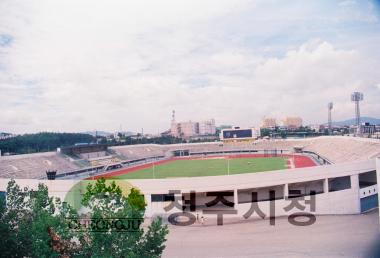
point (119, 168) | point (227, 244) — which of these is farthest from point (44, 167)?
point (227, 244)

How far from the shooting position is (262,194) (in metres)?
9.25

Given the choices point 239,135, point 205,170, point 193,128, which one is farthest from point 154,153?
point 193,128

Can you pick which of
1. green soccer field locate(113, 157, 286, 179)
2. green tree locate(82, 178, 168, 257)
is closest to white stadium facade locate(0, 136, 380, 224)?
green tree locate(82, 178, 168, 257)

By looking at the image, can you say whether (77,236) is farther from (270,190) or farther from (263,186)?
(270,190)

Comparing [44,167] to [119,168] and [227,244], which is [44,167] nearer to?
[119,168]

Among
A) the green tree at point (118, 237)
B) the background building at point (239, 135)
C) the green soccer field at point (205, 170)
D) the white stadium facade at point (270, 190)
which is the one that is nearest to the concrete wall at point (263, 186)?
the white stadium facade at point (270, 190)

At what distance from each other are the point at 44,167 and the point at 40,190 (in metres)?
13.4

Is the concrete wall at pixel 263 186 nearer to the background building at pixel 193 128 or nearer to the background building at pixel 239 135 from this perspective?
the background building at pixel 239 135

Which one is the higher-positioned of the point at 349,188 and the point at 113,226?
the point at 113,226

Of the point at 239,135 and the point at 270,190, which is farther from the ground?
the point at 239,135

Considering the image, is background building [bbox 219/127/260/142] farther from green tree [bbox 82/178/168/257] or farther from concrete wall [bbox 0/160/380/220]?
green tree [bbox 82/178/168/257]

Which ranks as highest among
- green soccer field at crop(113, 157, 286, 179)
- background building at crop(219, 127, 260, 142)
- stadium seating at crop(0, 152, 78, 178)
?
background building at crop(219, 127, 260, 142)

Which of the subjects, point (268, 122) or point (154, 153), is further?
point (268, 122)

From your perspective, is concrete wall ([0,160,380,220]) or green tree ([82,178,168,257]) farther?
concrete wall ([0,160,380,220])
